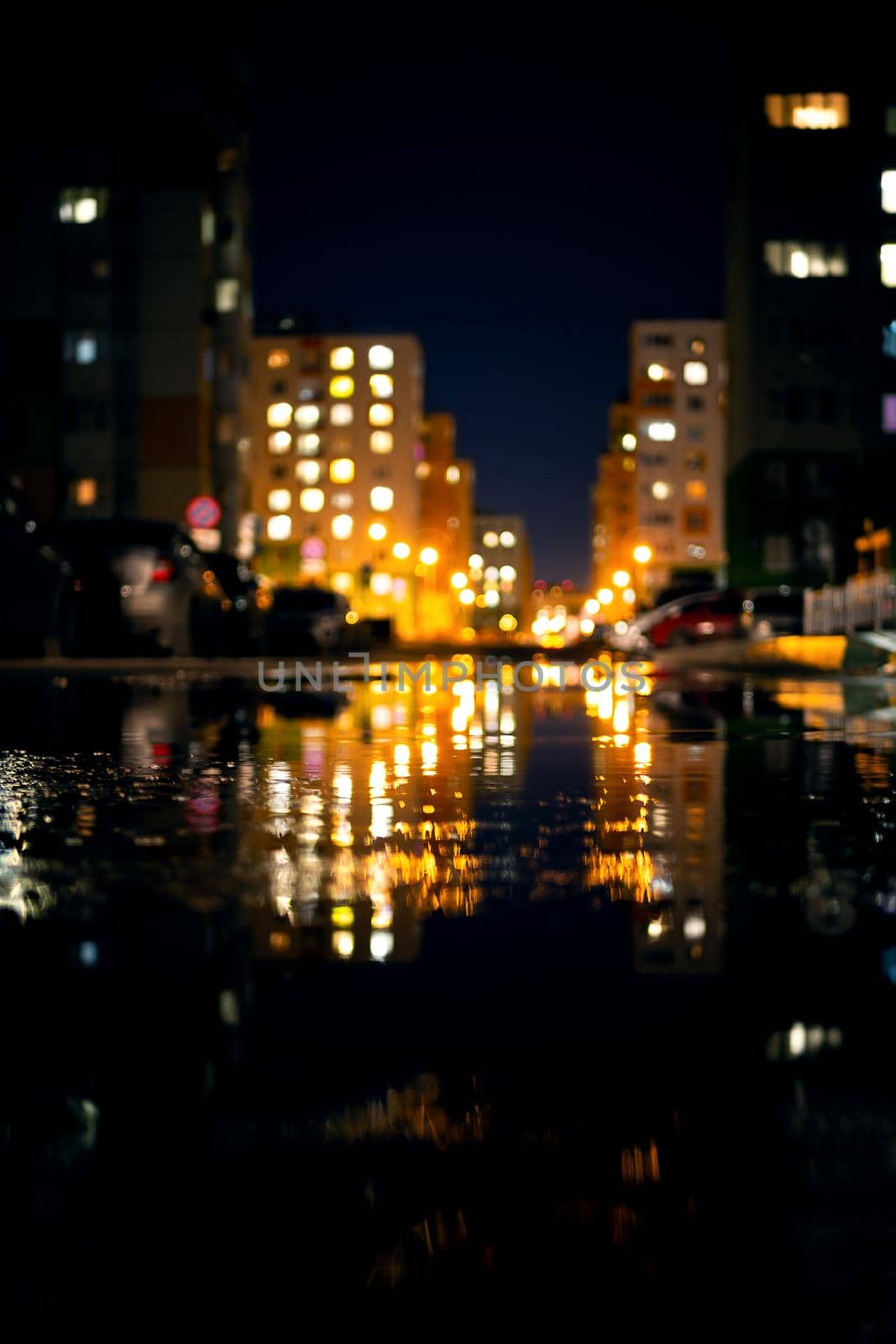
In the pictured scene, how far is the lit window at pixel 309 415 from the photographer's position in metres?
153

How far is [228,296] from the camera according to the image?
76.9 m

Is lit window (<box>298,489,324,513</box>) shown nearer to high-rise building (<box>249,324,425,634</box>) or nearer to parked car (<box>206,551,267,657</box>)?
high-rise building (<box>249,324,425,634</box>)

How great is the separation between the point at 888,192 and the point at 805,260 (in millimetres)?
5136

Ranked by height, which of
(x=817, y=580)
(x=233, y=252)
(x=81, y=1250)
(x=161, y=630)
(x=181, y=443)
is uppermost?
(x=233, y=252)

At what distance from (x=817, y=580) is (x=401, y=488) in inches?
3050

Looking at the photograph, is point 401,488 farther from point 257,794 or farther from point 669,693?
point 257,794

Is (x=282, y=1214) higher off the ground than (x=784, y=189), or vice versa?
(x=784, y=189)

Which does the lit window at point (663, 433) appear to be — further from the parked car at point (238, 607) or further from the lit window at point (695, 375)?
the parked car at point (238, 607)

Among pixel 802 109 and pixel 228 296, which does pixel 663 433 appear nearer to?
pixel 802 109

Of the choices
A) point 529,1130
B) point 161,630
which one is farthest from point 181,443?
point 529,1130

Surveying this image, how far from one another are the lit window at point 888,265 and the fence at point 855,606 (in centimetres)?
4666

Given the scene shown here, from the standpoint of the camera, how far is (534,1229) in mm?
2596

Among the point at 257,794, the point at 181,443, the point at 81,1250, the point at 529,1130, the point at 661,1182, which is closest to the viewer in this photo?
the point at 81,1250

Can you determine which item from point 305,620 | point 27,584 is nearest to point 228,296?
point 305,620
